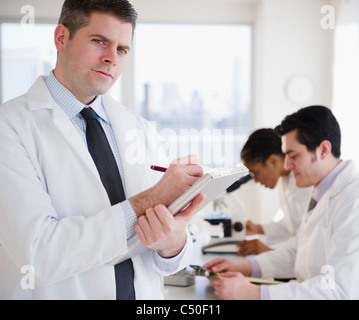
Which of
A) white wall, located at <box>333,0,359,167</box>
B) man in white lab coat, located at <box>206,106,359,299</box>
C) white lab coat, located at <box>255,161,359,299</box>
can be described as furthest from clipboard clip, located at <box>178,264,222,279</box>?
white wall, located at <box>333,0,359,167</box>

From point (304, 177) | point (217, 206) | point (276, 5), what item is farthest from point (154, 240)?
point (276, 5)

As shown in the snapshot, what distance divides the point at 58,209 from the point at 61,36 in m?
0.39

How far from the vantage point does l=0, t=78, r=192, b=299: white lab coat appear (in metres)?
0.80

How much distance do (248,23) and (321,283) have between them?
332cm

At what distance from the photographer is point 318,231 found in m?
1.66

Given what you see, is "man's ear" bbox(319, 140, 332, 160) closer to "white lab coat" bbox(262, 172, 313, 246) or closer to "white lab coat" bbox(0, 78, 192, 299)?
"white lab coat" bbox(262, 172, 313, 246)

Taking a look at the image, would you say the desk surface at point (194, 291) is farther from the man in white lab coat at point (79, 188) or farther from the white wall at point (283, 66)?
the white wall at point (283, 66)

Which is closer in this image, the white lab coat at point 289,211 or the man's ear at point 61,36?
the man's ear at point 61,36

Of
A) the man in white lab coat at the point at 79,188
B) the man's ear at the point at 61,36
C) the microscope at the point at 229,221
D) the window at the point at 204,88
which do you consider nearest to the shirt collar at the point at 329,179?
the microscope at the point at 229,221

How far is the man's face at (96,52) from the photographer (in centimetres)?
90

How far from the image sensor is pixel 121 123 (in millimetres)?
1067

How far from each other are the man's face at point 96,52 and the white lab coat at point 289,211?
1789 mm

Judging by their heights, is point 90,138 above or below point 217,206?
above
